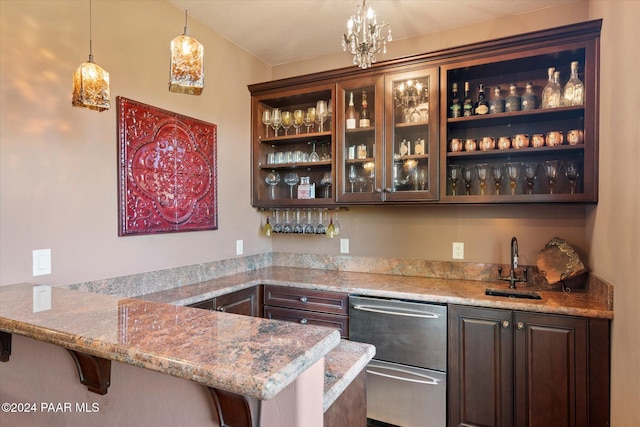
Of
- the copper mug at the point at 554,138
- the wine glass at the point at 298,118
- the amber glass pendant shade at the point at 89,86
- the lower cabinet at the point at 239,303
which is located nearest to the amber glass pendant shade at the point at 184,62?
the amber glass pendant shade at the point at 89,86

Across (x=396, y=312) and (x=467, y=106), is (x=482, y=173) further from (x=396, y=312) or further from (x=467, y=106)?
(x=396, y=312)

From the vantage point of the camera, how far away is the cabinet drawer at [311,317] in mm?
2284

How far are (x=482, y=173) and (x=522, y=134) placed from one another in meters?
0.34

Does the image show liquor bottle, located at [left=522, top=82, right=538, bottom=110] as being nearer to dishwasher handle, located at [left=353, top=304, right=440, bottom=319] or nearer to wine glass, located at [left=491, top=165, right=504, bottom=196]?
wine glass, located at [left=491, top=165, right=504, bottom=196]

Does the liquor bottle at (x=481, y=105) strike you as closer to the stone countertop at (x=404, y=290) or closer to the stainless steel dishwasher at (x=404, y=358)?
the stone countertop at (x=404, y=290)

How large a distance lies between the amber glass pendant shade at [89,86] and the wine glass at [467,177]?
2116 mm

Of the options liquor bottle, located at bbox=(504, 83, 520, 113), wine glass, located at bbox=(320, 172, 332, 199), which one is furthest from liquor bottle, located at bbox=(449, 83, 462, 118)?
wine glass, located at bbox=(320, 172, 332, 199)

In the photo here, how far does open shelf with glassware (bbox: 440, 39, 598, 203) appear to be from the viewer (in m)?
1.95

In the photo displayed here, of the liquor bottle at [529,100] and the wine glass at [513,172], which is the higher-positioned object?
the liquor bottle at [529,100]

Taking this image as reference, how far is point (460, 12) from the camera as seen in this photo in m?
2.30

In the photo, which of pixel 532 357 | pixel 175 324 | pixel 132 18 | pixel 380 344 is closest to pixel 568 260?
pixel 532 357

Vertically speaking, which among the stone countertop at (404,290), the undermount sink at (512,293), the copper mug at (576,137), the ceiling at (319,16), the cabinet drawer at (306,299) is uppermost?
the ceiling at (319,16)

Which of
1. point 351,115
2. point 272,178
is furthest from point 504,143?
point 272,178

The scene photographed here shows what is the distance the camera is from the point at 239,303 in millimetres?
2344
